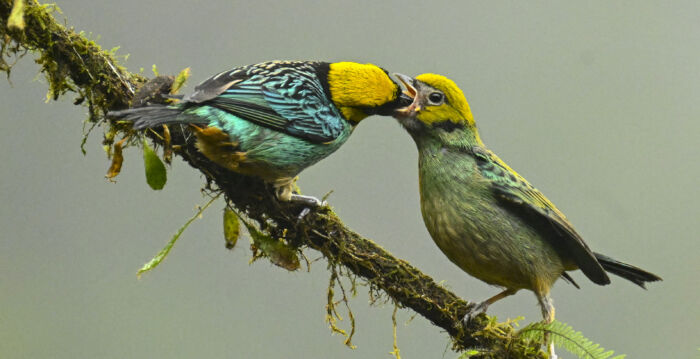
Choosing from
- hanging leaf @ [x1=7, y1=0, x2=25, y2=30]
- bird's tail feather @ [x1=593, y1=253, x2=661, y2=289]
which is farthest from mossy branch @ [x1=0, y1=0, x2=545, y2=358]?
bird's tail feather @ [x1=593, y1=253, x2=661, y2=289]

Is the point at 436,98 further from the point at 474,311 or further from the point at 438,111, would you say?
the point at 474,311

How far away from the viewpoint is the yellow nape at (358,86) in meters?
3.96

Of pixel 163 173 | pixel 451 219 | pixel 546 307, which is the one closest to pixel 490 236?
pixel 451 219

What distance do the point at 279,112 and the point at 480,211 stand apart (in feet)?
4.17

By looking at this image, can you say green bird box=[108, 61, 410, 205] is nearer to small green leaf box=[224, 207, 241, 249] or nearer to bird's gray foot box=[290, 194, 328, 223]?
bird's gray foot box=[290, 194, 328, 223]

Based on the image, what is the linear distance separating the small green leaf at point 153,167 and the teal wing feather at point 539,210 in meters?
1.82

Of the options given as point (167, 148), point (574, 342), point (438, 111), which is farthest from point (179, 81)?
point (574, 342)

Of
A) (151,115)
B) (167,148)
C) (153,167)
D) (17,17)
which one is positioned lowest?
(153,167)

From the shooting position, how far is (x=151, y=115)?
3104mm

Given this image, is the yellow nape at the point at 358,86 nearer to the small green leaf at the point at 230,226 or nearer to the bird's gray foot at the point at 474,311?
the small green leaf at the point at 230,226

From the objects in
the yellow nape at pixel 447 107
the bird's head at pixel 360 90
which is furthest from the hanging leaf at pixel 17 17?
the yellow nape at pixel 447 107

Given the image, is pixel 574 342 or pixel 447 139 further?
pixel 447 139

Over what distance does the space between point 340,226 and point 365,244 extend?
6.5 inches

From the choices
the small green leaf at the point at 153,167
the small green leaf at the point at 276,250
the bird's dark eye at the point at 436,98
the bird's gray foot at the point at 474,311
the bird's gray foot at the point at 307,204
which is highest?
the bird's dark eye at the point at 436,98
